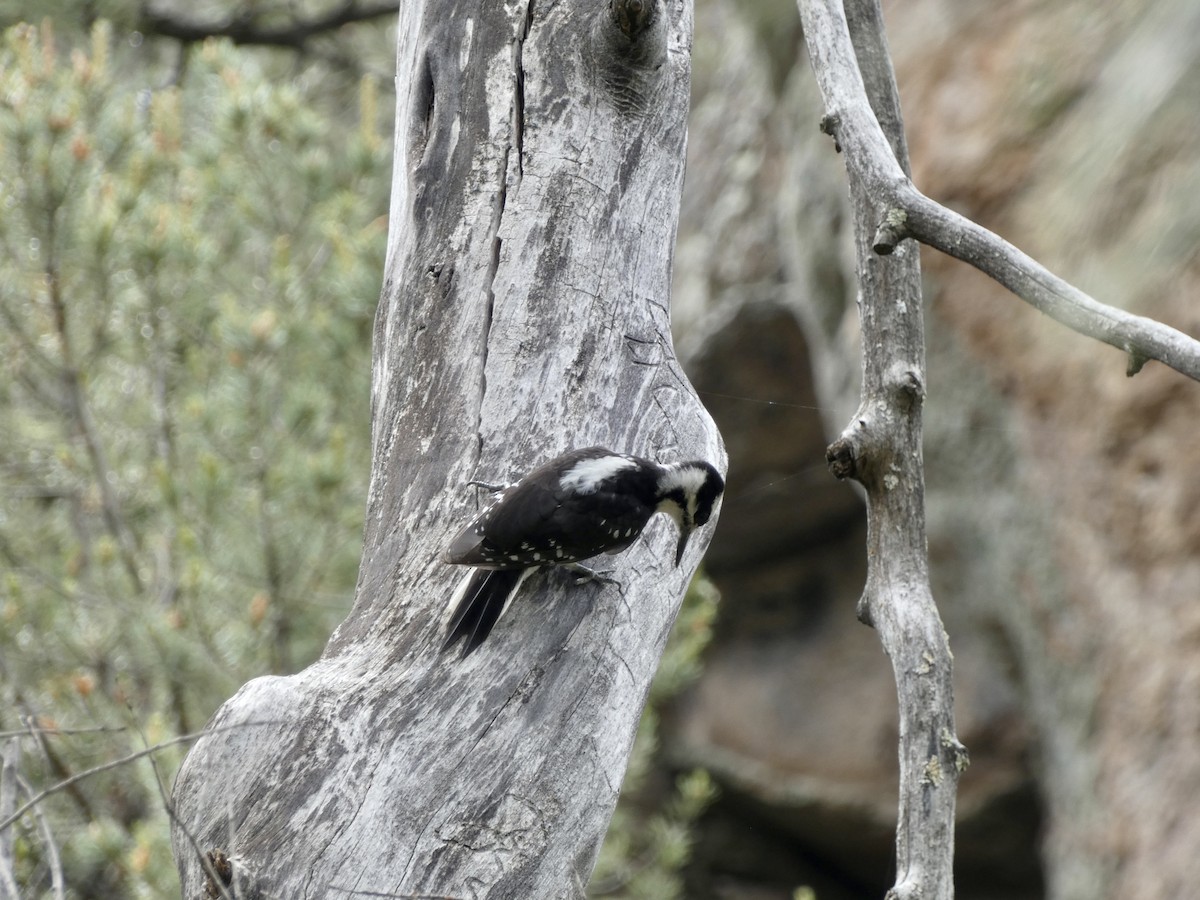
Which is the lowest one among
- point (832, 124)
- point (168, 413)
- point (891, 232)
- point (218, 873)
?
point (218, 873)

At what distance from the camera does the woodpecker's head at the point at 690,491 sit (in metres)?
2.38

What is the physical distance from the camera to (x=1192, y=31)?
1.77 m

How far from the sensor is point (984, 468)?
505cm

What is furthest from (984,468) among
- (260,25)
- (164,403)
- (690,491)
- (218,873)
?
(260,25)

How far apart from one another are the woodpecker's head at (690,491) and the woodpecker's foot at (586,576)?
0.18 metres

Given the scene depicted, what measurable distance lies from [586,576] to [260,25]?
207 inches

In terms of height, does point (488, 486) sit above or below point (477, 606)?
above

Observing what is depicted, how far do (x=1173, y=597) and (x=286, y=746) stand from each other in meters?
3.42

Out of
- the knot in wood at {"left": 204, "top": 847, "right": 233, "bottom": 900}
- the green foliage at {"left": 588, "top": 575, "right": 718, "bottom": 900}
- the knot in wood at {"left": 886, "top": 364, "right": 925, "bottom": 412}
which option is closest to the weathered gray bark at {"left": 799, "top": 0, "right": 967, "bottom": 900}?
the knot in wood at {"left": 886, "top": 364, "right": 925, "bottom": 412}

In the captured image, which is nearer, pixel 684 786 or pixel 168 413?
pixel 168 413

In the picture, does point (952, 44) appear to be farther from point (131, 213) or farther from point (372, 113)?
point (131, 213)

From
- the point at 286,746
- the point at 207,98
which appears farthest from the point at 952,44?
the point at 286,746

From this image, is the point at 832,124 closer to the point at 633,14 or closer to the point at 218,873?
the point at 633,14

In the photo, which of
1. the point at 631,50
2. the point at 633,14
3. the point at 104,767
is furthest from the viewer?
the point at 631,50
